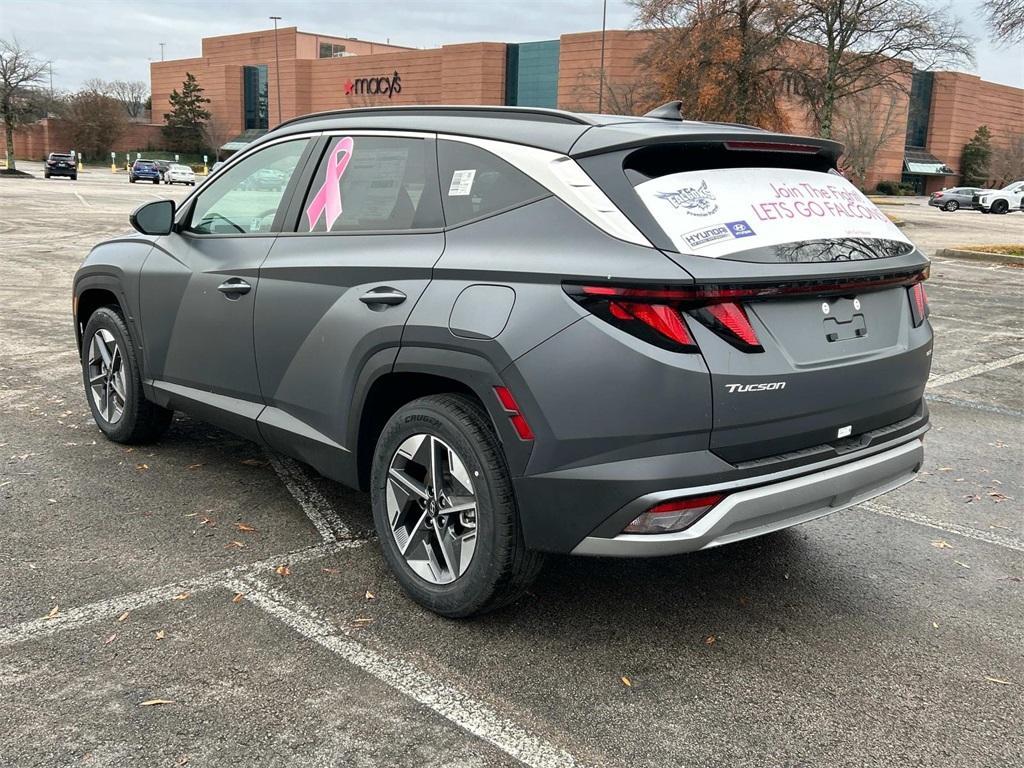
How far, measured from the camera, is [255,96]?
10312 cm

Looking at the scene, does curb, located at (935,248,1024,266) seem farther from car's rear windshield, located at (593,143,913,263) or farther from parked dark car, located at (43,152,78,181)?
parked dark car, located at (43,152,78,181)

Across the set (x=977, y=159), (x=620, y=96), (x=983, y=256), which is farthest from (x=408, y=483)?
(x=977, y=159)

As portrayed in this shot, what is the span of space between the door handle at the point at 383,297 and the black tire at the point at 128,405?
2108 millimetres

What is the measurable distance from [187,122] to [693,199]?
104118mm

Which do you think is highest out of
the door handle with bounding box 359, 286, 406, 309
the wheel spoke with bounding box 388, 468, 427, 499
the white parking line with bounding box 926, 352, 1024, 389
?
the door handle with bounding box 359, 286, 406, 309

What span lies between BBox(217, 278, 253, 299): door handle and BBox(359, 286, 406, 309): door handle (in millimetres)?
855

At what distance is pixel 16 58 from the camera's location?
5819 cm

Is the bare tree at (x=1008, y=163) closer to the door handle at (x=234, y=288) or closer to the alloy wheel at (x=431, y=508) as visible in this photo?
the door handle at (x=234, y=288)

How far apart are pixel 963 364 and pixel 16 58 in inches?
2510

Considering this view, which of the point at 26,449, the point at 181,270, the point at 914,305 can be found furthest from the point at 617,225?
Answer: the point at 26,449

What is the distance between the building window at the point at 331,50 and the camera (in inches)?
4173

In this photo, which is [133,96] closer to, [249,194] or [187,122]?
[187,122]

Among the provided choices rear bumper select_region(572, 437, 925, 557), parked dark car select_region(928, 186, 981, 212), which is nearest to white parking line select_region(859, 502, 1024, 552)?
rear bumper select_region(572, 437, 925, 557)

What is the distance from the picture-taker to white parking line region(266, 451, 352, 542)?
14.0ft
